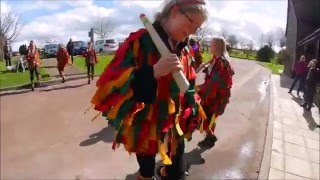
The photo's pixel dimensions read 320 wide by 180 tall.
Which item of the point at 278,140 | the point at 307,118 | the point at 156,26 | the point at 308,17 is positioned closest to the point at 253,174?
the point at 278,140

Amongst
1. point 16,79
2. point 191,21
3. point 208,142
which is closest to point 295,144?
point 208,142

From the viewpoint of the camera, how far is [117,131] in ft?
7.93

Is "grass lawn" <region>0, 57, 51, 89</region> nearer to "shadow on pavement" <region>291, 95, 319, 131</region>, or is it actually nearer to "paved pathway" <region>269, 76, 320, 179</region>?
"paved pathway" <region>269, 76, 320, 179</region>

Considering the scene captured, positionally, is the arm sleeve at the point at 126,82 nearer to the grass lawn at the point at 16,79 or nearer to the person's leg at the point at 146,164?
the person's leg at the point at 146,164

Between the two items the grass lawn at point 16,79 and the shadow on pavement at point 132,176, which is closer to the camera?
the shadow on pavement at point 132,176

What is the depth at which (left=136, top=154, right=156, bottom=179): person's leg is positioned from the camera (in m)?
2.49

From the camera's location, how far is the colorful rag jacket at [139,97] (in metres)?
2.21

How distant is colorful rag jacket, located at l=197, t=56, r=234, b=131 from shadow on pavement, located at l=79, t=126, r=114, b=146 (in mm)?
1808

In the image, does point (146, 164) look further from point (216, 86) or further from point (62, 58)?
point (62, 58)

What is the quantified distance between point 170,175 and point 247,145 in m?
4.15

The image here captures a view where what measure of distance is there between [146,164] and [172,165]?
10.2 inches

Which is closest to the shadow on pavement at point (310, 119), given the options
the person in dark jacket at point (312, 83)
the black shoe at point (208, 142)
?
the person in dark jacket at point (312, 83)

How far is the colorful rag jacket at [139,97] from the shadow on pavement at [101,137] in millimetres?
3942

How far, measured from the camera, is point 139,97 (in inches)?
87.1
